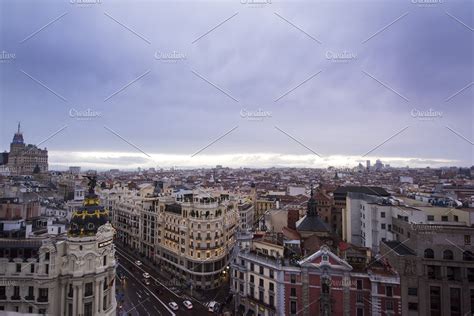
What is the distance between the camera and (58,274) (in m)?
9.33

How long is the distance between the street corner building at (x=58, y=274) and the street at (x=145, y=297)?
4309 mm

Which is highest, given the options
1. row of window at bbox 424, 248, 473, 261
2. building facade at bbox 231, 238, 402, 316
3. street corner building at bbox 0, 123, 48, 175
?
street corner building at bbox 0, 123, 48, 175

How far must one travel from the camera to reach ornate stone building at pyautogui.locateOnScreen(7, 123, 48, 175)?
40.2 m

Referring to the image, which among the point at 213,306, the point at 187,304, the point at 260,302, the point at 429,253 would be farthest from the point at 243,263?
the point at 429,253

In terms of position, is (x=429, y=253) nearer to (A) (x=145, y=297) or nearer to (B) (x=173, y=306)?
(B) (x=173, y=306)

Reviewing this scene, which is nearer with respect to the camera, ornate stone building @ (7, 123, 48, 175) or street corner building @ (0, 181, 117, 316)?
street corner building @ (0, 181, 117, 316)

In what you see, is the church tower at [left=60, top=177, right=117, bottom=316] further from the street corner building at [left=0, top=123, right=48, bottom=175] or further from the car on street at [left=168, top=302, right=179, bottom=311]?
the street corner building at [left=0, top=123, right=48, bottom=175]

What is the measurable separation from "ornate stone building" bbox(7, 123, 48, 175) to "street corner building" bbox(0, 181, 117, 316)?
34432 millimetres

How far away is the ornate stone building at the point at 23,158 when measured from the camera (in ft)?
132

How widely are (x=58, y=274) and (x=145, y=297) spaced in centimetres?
687

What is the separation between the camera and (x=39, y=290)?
9.10m

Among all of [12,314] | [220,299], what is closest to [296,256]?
[220,299]

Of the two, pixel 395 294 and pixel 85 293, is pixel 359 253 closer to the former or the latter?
pixel 395 294

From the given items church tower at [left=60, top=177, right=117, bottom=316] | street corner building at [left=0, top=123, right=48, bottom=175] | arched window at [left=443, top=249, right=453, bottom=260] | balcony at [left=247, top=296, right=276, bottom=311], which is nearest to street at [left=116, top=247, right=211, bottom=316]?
balcony at [left=247, top=296, right=276, bottom=311]
